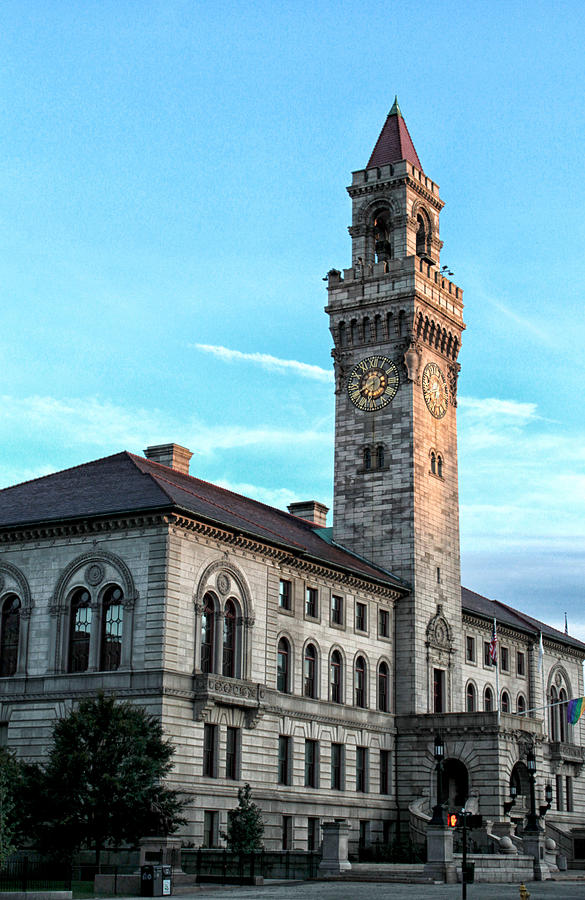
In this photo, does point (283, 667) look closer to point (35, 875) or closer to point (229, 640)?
point (229, 640)

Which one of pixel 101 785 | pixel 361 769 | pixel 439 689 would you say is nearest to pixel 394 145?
pixel 439 689

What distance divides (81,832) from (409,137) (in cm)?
5059

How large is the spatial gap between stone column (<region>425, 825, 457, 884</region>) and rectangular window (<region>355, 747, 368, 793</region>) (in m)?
14.1

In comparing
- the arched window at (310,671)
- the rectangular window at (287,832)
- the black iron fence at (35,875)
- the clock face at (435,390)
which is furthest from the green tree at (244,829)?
the clock face at (435,390)

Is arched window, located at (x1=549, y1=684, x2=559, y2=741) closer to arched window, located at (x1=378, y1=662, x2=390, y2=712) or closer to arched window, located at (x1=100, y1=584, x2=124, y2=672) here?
arched window, located at (x1=378, y1=662, x2=390, y2=712)

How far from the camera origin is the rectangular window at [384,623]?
224 ft

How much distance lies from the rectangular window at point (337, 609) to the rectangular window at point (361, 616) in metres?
1.63

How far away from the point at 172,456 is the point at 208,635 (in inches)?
649

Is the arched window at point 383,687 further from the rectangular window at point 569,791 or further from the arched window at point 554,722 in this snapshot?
the arched window at point 554,722

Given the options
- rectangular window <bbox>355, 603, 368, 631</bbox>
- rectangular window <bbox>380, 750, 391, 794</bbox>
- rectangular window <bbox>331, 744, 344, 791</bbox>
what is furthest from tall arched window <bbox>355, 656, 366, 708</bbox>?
rectangular window <bbox>380, 750, 391, 794</bbox>

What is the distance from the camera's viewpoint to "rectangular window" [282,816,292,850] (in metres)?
57.8

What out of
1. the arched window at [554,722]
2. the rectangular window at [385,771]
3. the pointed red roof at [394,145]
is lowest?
the rectangular window at [385,771]

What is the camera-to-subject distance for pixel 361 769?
2559 inches

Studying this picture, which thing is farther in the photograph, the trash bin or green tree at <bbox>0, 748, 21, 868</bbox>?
the trash bin
